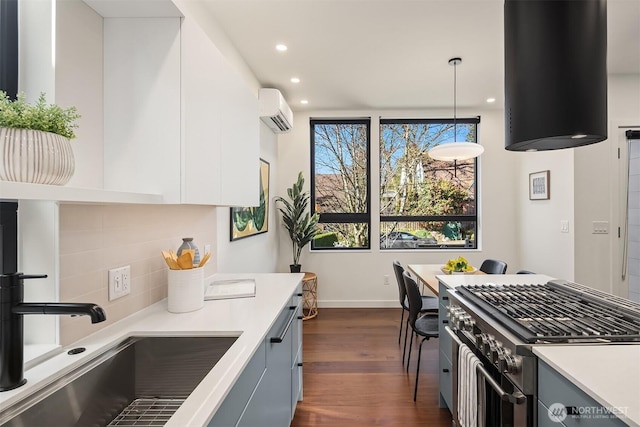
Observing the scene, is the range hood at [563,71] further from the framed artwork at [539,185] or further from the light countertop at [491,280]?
the framed artwork at [539,185]

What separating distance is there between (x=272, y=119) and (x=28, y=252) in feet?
9.48

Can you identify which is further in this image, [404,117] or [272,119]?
[404,117]

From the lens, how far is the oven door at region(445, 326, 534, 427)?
3.70ft

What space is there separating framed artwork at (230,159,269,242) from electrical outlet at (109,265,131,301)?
1329mm

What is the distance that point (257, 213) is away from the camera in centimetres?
350

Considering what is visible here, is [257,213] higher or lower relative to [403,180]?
lower

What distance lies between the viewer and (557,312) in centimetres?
138

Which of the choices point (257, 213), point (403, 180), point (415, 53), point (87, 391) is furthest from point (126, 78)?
point (403, 180)

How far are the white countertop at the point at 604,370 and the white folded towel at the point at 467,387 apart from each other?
431mm

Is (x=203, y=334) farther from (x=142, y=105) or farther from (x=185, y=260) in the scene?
(x=142, y=105)

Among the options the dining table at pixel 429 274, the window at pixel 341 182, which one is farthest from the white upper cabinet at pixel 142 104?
the window at pixel 341 182

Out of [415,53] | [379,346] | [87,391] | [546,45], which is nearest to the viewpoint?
[87,391]

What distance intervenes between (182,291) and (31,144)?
0.90 metres

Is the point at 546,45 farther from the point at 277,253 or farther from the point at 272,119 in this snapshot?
the point at 277,253
